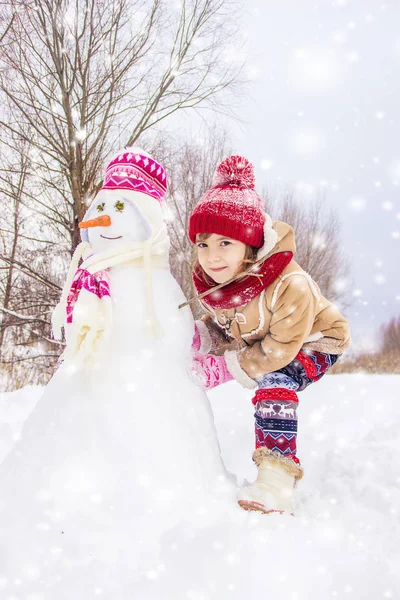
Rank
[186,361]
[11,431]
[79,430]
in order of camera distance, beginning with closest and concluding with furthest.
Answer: [79,430], [186,361], [11,431]

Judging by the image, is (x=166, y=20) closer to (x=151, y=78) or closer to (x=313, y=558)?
(x=151, y=78)

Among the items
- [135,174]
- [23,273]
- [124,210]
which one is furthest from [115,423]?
[23,273]

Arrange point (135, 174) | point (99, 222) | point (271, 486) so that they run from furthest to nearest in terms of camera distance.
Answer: point (135, 174)
point (99, 222)
point (271, 486)

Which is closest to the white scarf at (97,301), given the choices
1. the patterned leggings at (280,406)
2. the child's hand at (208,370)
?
the child's hand at (208,370)

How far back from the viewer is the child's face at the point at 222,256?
6.18 feet

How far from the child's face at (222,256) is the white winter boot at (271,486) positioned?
2.56 feet

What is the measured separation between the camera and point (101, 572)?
1.14 metres

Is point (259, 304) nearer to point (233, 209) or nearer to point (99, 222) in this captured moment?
point (233, 209)

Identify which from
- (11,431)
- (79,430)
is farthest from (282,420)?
(11,431)

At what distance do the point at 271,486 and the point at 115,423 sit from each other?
0.68 metres

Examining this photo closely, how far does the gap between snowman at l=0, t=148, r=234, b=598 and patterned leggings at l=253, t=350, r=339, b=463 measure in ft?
0.99

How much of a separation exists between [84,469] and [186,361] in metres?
0.61

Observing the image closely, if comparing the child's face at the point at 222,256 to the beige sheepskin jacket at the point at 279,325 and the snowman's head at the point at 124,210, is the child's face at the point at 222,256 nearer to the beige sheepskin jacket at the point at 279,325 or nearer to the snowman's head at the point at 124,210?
the beige sheepskin jacket at the point at 279,325

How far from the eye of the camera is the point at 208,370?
1914 mm
